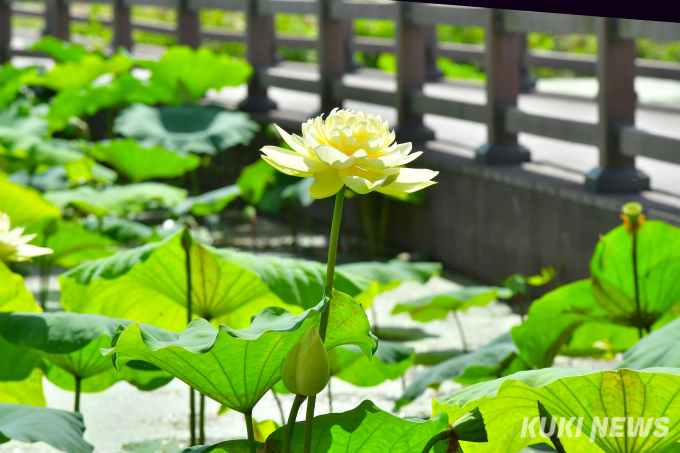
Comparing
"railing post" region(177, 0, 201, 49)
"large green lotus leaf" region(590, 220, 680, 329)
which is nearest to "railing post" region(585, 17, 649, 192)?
"large green lotus leaf" region(590, 220, 680, 329)

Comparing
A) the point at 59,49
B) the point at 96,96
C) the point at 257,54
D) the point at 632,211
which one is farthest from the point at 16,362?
the point at 59,49

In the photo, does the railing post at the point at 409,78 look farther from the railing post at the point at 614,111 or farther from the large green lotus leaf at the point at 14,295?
the large green lotus leaf at the point at 14,295

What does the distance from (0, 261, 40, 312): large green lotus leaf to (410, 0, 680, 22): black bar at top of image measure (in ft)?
3.17

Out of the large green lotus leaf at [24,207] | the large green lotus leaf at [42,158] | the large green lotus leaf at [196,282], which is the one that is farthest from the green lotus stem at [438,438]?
the large green lotus leaf at [42,158]

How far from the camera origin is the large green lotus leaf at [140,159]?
3.55 metres

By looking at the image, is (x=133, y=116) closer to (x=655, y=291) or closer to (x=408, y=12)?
(x=408, y=12)

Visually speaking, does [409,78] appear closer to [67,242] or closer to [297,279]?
[67,242]

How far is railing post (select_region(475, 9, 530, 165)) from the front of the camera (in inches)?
144

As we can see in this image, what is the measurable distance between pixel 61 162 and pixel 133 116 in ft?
2.75

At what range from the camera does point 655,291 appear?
1.77 meters

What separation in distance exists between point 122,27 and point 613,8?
6.73 m

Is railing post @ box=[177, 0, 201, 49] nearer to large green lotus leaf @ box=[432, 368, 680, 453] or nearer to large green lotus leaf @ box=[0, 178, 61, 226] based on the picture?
large green lotus leaf @ box=[0, 178, 61, 226]

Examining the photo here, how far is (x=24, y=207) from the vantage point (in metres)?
2.35

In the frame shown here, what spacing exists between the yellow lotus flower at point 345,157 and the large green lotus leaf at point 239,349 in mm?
130
